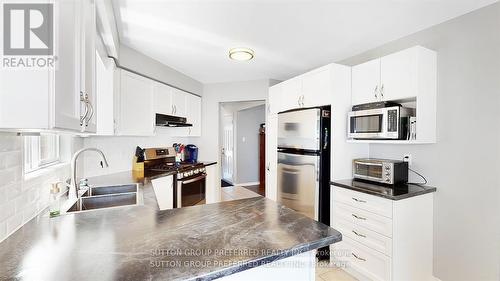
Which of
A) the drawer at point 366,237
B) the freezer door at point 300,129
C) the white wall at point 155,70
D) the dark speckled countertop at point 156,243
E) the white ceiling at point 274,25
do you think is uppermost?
the white ceiling at point 274,25

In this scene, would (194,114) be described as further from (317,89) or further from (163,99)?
(317,89)

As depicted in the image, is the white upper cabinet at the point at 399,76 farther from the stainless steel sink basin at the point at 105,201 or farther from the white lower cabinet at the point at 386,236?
the stainless steel sink basin at the point at 105,201

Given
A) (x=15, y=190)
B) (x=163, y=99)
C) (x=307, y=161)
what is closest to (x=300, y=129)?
(x=307, y=161)

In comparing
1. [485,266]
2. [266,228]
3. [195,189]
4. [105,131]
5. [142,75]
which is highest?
[142,75]

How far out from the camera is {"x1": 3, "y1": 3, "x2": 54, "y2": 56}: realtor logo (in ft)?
2.12

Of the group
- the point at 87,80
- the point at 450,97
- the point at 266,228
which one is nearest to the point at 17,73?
the point at 87,80

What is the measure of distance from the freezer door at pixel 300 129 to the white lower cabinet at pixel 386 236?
0.62m

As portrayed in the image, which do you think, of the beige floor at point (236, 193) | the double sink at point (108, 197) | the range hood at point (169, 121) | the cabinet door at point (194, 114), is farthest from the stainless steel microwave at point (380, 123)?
Result: the beige floor at point (236, 193)

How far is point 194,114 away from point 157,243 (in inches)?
134

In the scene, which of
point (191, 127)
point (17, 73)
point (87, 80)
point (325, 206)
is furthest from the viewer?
point (191, 127)

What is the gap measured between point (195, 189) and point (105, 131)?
152 cm

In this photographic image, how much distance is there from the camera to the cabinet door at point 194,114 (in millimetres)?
3982

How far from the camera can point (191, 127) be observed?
414 centimetres

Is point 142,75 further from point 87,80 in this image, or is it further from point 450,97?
point 450,97
